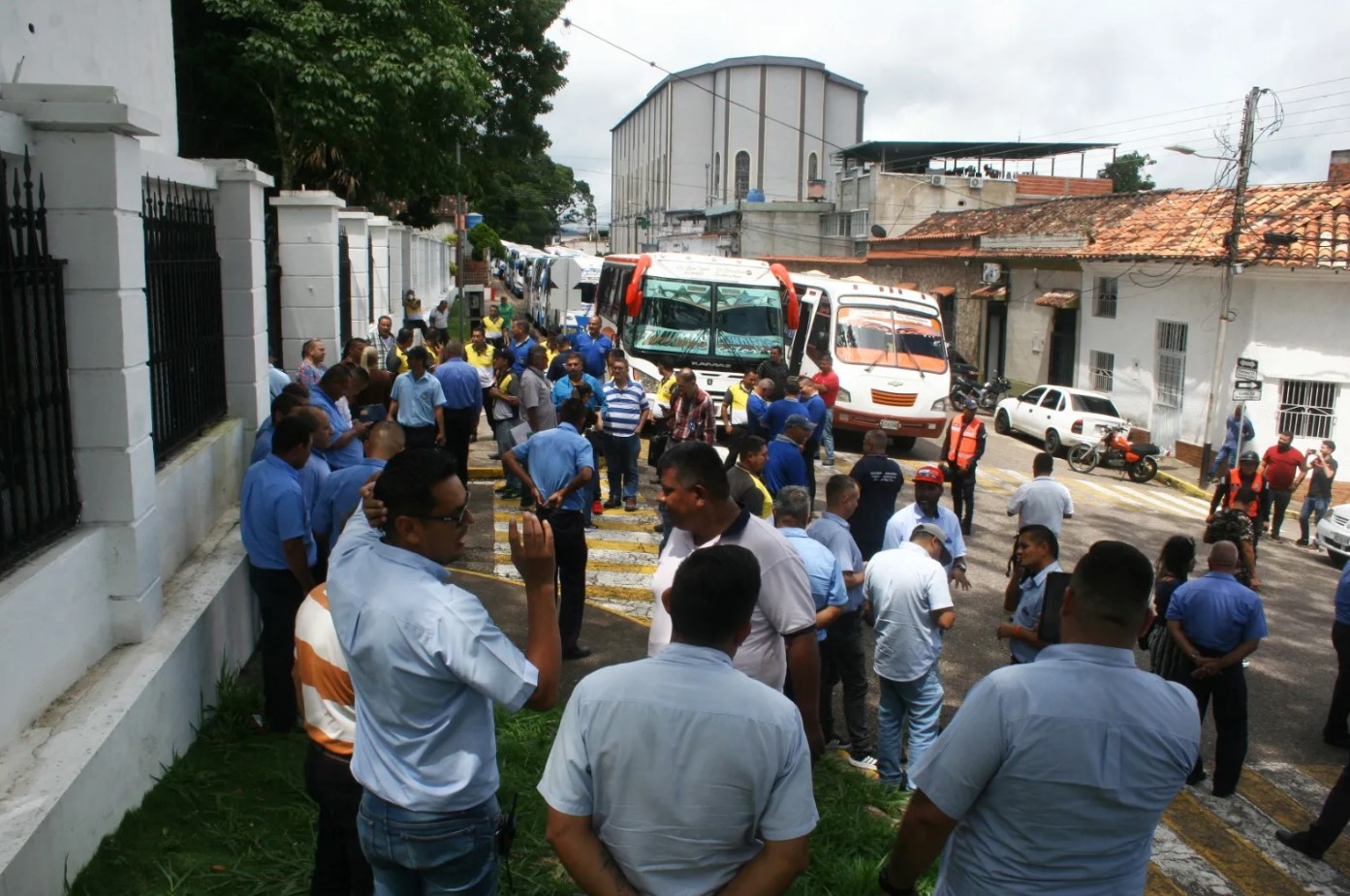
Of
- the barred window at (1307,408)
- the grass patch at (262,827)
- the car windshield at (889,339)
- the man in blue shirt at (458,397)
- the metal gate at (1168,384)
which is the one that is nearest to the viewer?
the grass patch at (262,827)

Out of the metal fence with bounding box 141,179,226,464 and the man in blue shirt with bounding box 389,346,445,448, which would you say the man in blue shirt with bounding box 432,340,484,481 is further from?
the metal fence with bounding box 141,179,226,464

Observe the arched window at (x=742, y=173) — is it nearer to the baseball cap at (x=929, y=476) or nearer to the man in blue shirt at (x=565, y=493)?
the baseball cap at (x=929, y=476)

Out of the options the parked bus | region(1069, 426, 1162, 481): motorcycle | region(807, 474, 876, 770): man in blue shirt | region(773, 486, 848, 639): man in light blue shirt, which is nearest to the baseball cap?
region(807, 474, 876, 770): man in blue shirt

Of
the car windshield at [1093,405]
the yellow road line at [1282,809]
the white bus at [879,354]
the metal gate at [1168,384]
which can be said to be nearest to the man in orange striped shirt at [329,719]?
the yellow road line at [1282,809]

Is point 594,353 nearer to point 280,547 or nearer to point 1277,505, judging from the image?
point 1277,505

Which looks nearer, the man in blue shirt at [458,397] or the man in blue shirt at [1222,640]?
the man in blue shirt at [1222,640]

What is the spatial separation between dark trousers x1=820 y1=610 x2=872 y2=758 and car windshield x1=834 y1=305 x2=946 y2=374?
13.5 meters

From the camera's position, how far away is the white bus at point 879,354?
63.5 ft

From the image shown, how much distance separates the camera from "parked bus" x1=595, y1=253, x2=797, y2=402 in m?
18.8

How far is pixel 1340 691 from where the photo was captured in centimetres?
802

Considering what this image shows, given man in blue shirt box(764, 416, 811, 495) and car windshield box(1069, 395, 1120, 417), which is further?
car windshield box(1069, 395, 1120, 417)

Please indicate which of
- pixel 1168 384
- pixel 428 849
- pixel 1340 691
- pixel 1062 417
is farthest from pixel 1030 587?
pixel 1168 384

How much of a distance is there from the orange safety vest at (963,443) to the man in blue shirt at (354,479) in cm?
865

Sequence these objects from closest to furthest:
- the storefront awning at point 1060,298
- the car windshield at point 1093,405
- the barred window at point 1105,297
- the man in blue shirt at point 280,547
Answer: the man in blue shirt at point 280,547
the car windshield at point 1093,405
the barred window at point 1105,297
the storefront awning at point 1060,298
